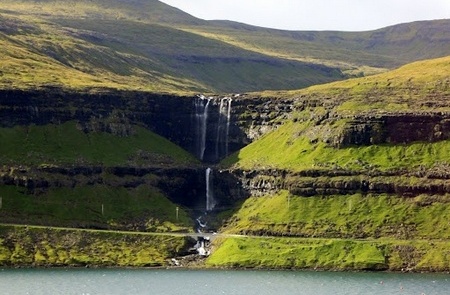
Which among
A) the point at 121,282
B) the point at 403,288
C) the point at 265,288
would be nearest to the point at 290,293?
the point at 265,288

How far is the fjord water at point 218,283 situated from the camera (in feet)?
559

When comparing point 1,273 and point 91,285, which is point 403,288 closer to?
point 91,285

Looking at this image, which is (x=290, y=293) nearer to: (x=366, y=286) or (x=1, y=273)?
(x=366, y=286)

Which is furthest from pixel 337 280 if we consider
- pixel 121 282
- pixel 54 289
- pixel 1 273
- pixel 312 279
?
pixel 1 273

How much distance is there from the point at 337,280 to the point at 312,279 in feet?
17.6

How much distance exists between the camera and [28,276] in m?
191

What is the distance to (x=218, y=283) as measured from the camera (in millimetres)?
184625

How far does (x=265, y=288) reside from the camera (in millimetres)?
Answer: 177125

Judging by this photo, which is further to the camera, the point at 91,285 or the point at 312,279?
the point at 312,279

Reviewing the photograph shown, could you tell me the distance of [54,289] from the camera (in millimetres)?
170500

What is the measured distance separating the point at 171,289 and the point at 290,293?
71.6ft

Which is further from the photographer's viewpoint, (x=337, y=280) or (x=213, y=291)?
(x=337, y=280)

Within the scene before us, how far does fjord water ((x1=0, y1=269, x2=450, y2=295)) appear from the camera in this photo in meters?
170

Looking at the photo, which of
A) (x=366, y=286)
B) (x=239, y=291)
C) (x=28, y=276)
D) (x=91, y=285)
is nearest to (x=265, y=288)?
(x=239, y=291)
